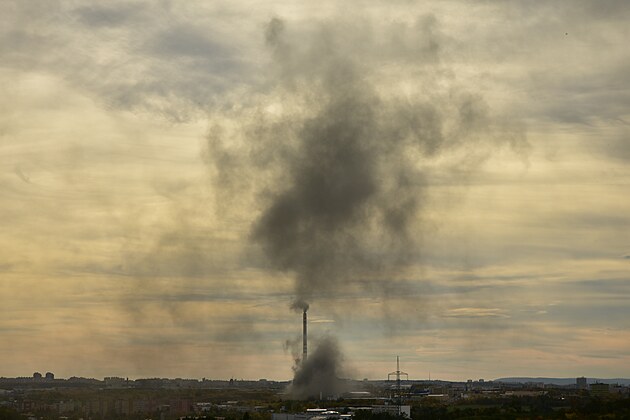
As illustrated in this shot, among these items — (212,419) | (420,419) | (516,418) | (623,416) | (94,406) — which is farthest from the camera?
(94,406)

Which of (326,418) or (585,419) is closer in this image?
(585,419)

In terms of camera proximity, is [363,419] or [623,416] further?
[363,419]

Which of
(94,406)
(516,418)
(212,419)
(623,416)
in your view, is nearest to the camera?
(623,416)

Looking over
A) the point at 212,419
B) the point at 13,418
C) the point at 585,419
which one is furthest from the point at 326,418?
the point at 13,418

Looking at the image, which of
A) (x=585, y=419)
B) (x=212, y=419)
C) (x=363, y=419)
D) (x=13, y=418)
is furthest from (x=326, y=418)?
(x=13, y=418)

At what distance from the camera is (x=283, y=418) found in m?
160

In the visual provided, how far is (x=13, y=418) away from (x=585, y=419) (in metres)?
90.8

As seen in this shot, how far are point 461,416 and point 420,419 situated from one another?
31.7 feet

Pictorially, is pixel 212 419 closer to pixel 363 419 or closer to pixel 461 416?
pixel 363 419

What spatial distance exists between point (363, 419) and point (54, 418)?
195 feet

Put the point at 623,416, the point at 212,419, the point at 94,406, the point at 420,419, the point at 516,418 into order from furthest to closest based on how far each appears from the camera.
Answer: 1. the point at 94,406
2. the point at 420,419
3. the point at 212,419
4. the point at 516,418
5. the point at 623,416

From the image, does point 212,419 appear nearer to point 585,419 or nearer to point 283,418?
point 283,418

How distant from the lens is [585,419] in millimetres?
133750

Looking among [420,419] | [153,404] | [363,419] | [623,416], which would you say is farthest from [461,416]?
[153,404]
